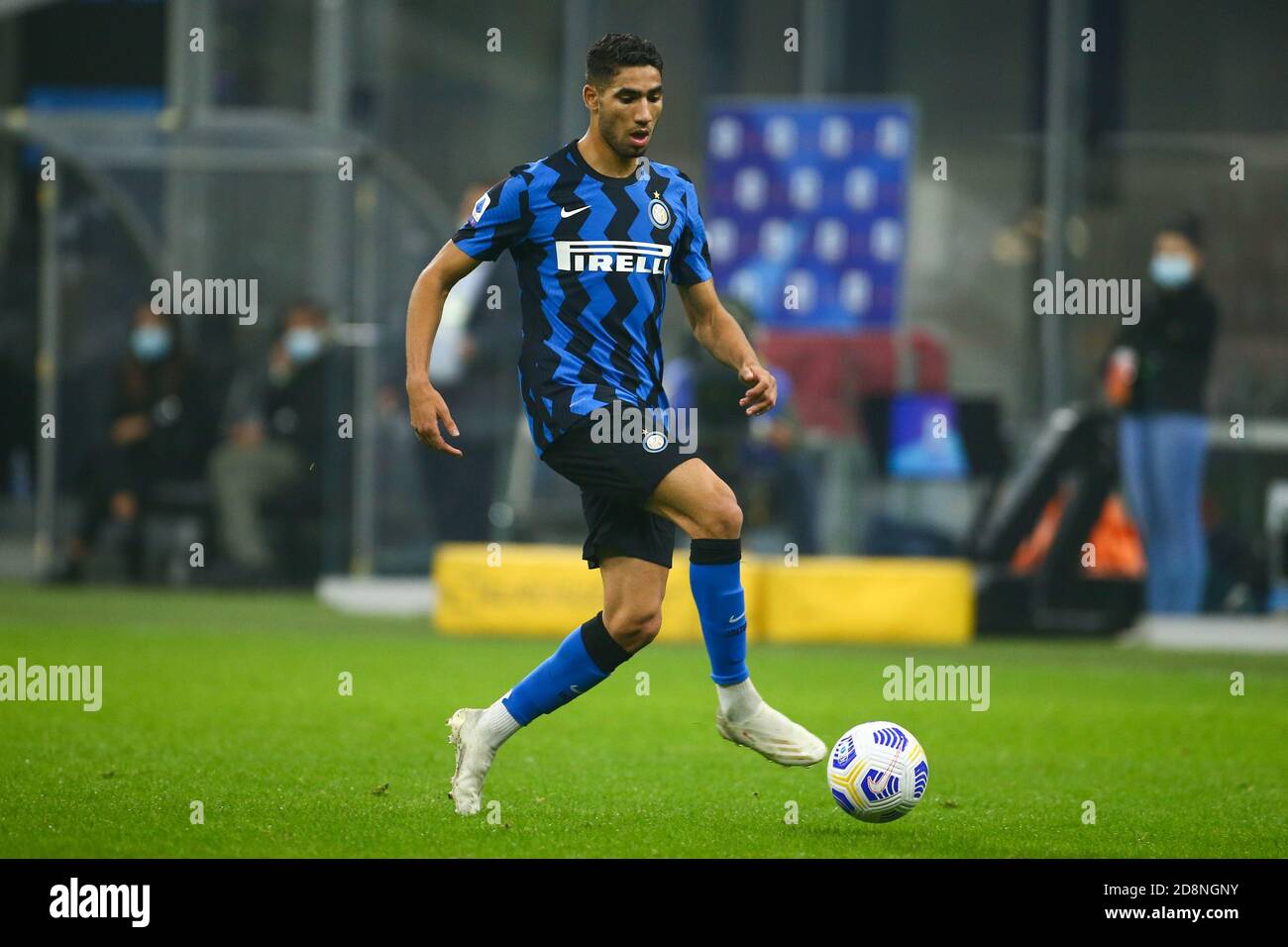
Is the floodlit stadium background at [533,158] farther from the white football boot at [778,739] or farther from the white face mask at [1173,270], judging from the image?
the white football boot at [778,739]

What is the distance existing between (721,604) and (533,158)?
1078 cm

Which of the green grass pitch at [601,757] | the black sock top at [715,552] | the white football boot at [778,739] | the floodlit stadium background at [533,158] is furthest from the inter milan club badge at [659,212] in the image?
the floodlit stadium background at [533,158]

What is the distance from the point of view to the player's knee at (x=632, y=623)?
5.81 meters

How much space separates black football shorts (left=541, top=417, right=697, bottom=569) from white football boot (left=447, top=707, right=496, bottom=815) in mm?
581

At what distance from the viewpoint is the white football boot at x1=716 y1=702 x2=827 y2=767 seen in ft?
19.6

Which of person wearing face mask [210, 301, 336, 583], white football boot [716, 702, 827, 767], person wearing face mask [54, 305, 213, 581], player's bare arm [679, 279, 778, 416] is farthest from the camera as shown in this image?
person wearing face mask [54, 305, 213, 581]

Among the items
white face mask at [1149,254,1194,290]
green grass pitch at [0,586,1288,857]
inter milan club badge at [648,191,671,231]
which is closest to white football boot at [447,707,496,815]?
green grass pitch at [0,586,1288,857]

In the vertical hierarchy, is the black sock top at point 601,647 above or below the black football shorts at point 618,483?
below

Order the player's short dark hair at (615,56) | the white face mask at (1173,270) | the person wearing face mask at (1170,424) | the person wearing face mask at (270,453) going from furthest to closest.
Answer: the person wearing face mask at (270,453)
the white face mask at (1173,270)
the person wearing face mask at (1170,424)
the player's short dark hair at (615,56)

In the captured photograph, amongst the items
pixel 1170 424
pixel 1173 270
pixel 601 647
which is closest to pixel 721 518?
pixel 601 647

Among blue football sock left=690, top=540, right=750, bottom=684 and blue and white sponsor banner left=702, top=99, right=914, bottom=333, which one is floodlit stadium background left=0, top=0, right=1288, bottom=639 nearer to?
blue and white sponsor banner left=702, top=99, right=914, bottom=333

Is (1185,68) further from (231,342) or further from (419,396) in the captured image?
(419,396)

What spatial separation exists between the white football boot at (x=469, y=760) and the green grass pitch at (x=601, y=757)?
7 centimetres

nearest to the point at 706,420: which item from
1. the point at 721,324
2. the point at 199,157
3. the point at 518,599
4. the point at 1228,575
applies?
the point at 518,599
